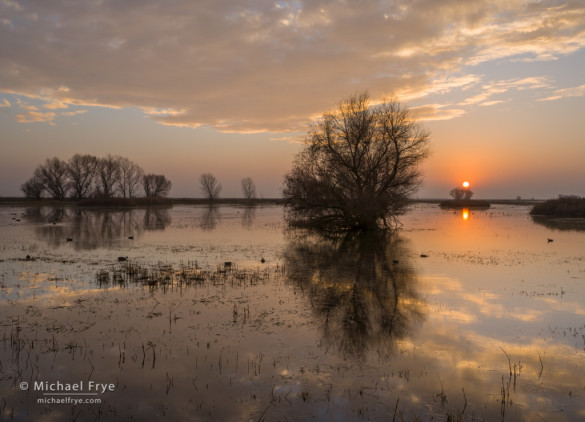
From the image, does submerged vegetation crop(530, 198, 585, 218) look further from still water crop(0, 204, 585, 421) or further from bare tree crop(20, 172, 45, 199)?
bare tree crop(20, 172, 45, 199)

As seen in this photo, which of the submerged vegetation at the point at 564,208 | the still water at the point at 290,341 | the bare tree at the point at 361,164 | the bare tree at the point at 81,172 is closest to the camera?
the still water at the point at 290,341

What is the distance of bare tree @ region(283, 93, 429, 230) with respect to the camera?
36156 millimetres

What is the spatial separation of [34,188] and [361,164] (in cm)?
11451

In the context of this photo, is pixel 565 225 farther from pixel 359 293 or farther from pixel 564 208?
pixel 359 293

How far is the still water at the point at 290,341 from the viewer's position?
5926mm

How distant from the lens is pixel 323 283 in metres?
14.1

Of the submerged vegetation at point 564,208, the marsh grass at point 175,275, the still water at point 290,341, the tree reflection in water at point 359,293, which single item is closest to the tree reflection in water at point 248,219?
the tree reflection in water at point 359,293

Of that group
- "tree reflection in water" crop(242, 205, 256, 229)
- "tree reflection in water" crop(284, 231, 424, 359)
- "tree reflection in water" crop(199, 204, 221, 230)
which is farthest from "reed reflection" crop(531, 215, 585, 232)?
"tree reflection in water" crop(199, 204, 221, 230)

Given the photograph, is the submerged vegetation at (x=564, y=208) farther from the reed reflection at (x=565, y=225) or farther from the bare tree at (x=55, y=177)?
the bare tree at (x=55, y=177)

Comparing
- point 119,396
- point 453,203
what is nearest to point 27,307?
point 119,396

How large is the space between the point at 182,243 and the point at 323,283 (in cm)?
1413

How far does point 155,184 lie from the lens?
449ft

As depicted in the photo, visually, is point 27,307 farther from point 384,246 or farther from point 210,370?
point 384,246

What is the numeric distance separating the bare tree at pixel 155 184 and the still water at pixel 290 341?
401ft
